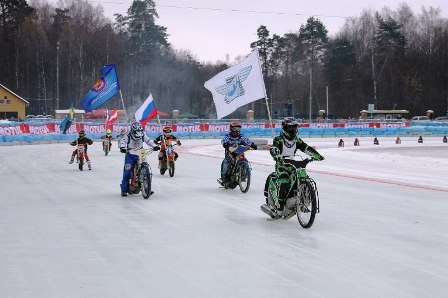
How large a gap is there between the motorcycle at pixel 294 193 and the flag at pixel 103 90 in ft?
40.3

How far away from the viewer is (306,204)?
400 inches

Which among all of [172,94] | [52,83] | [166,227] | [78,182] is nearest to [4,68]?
[52,83]

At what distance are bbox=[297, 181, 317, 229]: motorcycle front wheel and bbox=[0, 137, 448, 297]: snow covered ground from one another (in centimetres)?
24

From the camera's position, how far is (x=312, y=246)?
870cm

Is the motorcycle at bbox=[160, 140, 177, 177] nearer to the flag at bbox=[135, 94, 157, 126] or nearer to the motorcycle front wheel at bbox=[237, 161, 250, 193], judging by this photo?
the flag at bbox=[135, 94, 157, 126]

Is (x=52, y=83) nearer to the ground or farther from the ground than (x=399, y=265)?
farther from the ground

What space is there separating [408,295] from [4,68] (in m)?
92.7

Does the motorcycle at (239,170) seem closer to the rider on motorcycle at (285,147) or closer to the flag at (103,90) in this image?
the rider on motorcycle at (285,147)

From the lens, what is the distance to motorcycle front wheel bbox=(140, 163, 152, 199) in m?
14.4

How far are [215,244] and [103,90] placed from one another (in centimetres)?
1457

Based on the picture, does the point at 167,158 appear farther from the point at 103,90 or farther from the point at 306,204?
the point at 306,204

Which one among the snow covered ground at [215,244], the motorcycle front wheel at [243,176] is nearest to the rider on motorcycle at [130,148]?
the snow covered ground at [215,244]

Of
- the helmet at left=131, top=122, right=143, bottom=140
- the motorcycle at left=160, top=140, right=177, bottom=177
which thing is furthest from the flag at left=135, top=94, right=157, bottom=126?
the helmet at left=131, top=122, right=143, bottom=140

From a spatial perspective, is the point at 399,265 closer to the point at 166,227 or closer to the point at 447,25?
the point at 166,227
